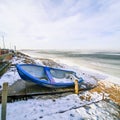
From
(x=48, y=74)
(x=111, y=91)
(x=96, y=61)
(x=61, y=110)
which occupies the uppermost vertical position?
(x=48, y=74)

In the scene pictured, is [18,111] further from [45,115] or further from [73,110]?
[73,110]

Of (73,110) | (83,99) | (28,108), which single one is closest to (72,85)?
(83,99)

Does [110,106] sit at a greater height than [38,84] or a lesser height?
lesser

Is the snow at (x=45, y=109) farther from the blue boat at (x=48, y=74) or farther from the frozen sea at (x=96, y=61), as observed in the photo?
the frozen sea at (x=96, y=61)

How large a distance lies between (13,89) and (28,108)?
2.43 m

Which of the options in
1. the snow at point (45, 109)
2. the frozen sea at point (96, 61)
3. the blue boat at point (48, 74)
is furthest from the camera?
the frozen sea at point (96, 61)

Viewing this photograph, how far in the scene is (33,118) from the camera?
5.08 meters

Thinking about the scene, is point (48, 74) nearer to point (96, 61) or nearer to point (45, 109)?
point (45, 109)

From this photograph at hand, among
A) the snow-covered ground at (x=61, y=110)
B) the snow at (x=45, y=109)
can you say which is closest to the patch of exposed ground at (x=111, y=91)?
the snow-covered ground at (x=61, y=110)

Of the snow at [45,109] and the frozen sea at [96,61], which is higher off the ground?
the snow at [45,109]

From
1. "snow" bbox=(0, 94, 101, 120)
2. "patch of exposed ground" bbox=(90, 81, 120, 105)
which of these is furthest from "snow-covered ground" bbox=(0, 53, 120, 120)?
"patch of exposed ground" bbox=(90, 81, 120, 105)

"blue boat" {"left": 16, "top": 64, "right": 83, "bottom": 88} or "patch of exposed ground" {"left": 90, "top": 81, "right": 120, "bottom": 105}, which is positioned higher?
"blue boat" {"left": 16, "top": 64, "right": 83, "bottom": 88}

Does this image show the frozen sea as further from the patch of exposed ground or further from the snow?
the snow

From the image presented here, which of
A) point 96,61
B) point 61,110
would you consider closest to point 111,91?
point 61,110
